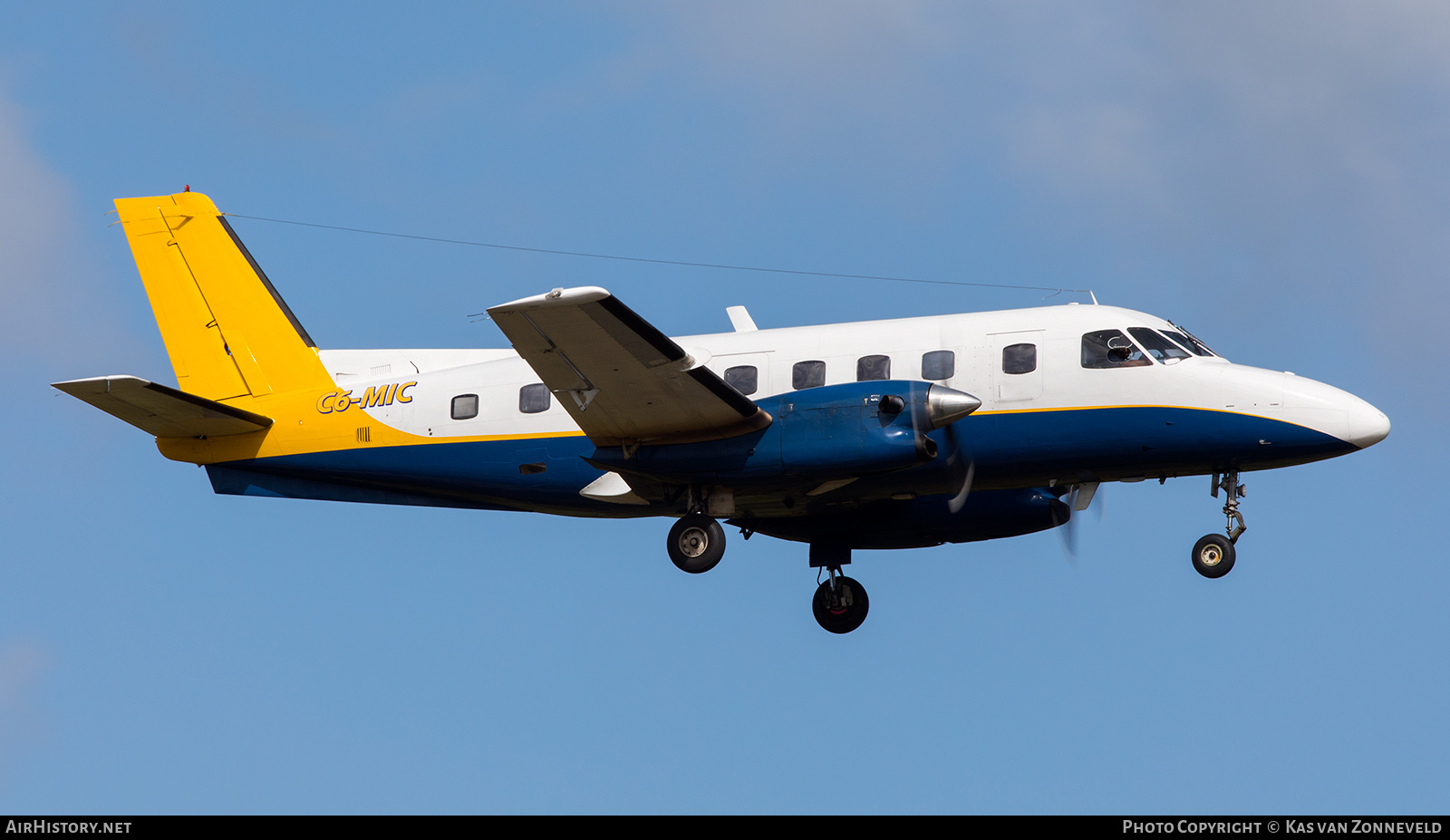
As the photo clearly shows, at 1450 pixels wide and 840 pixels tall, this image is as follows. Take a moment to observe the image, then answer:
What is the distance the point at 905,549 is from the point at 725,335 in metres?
3.94

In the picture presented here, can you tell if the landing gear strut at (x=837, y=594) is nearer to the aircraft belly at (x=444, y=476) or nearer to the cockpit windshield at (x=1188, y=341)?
the aircraft belly at (x=444, y=476)

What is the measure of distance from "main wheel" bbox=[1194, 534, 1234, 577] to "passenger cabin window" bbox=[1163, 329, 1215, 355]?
2.13 m

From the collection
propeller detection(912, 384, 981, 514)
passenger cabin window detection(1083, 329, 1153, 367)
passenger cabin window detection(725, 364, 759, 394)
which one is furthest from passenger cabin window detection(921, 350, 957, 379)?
passenger cabin window detection(725, 364, 759, 394)

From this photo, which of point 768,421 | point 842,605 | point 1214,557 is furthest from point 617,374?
point 1214,557

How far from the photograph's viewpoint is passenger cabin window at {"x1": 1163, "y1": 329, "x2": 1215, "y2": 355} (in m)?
17.9

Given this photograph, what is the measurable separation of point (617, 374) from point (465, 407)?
2.96 metres

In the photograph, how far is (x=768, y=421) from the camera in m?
17.6

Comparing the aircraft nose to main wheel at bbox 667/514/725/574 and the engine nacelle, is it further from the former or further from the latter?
main wheel at bbox 667/514/725/574

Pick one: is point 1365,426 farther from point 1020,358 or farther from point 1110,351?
point 1020,358
